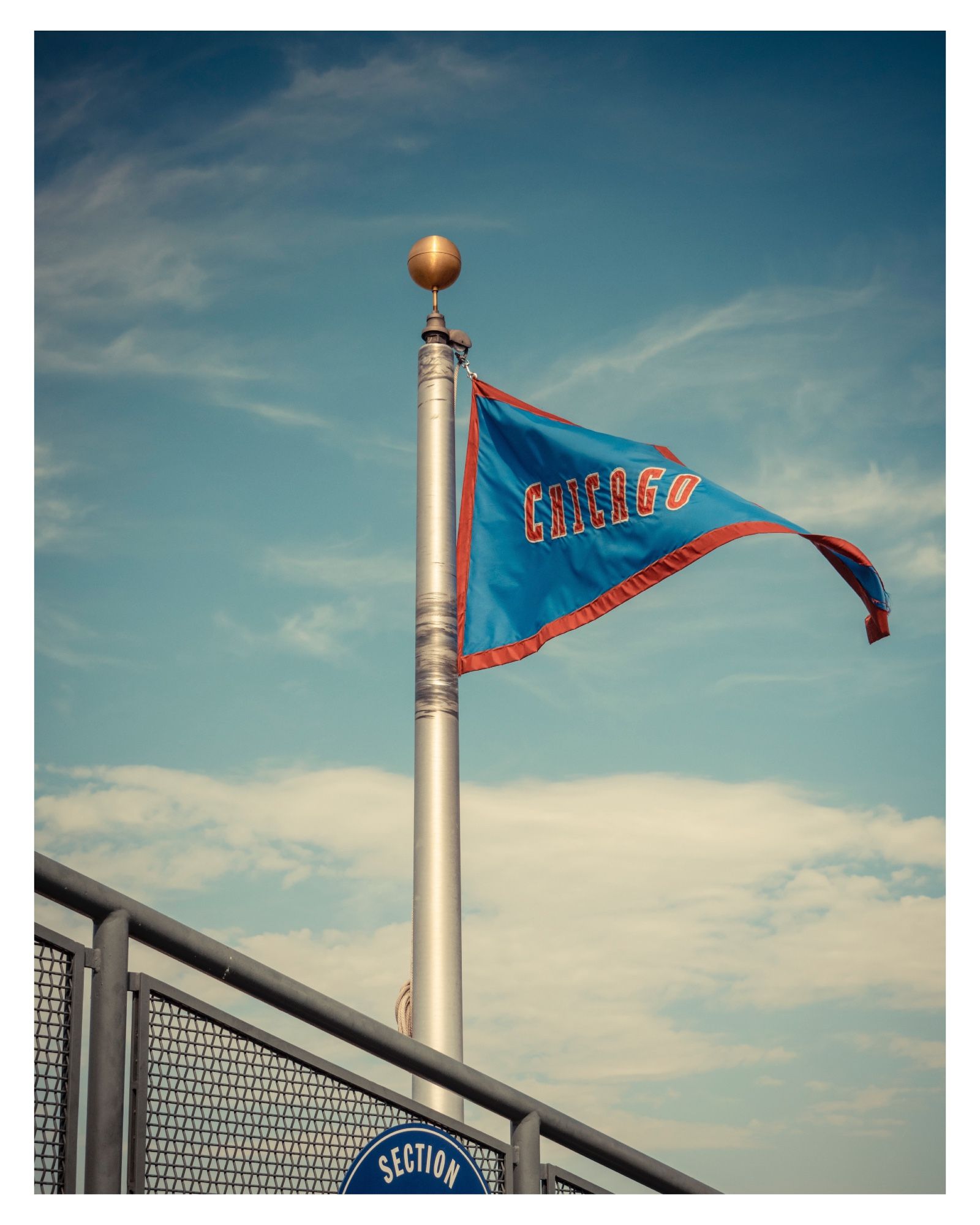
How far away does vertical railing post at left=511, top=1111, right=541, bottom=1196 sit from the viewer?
13.9 feet

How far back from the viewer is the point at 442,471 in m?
9.40

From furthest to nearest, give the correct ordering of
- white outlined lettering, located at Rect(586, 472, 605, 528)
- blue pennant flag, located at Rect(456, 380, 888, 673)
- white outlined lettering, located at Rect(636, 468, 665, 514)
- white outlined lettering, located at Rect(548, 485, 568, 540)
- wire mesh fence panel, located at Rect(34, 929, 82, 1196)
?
white outlined lettering, located at Rect(548, 485, 568, 540) → white outlined lettering, located at Rect(586, 472, 605, 528) → white outlined lettering, located at Rect(636, 468, 665, 514) → blue pennant flag, located at Rect(456, 380, 888, 673) → wire mesh fence panel, located at Rect(34, 929, 82, 1196)

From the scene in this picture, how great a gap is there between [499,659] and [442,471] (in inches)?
53.0

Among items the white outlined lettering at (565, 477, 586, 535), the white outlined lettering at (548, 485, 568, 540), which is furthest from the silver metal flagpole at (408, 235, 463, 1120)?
the white outlined lettering at (565, 477, 586, 535)

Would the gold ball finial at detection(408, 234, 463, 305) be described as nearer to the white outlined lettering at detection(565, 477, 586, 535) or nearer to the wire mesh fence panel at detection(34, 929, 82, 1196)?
the white outlined lettering at detection(565, 477, 586, 535)

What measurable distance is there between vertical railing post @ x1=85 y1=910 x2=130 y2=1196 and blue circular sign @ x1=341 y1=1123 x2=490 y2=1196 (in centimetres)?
82

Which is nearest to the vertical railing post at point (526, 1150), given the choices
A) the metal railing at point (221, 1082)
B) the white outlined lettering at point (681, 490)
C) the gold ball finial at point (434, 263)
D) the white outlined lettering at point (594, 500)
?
the metal railing at point (221, 1082)

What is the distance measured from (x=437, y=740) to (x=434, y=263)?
11.8 feet

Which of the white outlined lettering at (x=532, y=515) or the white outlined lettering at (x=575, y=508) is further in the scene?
the white outlined lettering at (x=532, y=515)

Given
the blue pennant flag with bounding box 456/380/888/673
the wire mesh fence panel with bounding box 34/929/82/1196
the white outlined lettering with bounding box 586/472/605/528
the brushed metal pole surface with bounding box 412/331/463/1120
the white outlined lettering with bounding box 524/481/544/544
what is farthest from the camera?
the white outlined lettering with bounding box 524/481/544/544

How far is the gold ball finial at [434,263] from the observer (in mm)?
10000

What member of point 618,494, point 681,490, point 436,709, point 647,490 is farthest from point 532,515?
point 436,709

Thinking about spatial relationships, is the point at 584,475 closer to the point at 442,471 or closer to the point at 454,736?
the point at 442,471

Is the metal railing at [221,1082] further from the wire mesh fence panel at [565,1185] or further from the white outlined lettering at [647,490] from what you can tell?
the white outlined lettering at [647,490]
